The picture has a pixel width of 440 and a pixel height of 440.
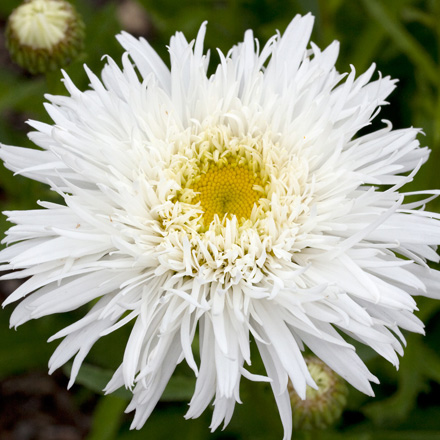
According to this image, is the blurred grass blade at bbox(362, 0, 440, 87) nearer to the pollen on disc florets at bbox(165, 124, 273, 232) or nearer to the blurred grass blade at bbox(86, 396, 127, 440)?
the pollen on disc florets at bbox(165, 124, 273, 232)

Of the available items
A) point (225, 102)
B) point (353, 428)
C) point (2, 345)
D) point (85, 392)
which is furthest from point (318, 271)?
point (85, 392)

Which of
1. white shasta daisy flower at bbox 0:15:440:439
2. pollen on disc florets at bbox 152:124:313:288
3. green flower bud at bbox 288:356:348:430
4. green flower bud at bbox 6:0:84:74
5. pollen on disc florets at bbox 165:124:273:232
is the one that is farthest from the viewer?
green flower bud at bbox 6:0:84:74

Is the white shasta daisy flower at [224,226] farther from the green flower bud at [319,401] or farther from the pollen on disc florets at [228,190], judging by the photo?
the green flower bud at [319,401]

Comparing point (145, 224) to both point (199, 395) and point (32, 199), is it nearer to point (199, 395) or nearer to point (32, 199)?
point (199, 395)

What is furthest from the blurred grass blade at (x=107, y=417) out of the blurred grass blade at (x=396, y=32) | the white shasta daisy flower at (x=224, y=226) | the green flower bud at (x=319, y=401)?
the blurred grass blade at (x=396, y=32)

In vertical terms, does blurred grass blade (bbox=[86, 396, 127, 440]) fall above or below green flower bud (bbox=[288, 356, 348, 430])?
below

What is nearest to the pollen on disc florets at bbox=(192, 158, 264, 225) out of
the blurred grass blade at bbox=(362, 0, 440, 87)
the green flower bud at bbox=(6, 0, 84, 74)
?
the green flower bud at bbox=(6, 0, 84, 74)

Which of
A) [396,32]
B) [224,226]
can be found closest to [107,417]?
[224,226]
